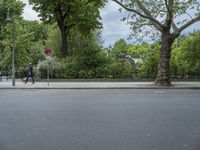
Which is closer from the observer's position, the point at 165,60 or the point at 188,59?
the point at 165,60

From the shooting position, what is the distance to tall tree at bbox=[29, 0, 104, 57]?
149ft

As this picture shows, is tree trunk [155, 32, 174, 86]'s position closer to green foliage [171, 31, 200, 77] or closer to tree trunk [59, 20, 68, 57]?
green foliage [171, 31, 200, 77]

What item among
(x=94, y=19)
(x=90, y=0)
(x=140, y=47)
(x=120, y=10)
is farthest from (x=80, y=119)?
(x=140, y=47)

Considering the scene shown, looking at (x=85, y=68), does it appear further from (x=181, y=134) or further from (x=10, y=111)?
(x=181, y=134)

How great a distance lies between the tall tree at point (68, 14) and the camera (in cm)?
4534

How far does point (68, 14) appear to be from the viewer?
46.9 m

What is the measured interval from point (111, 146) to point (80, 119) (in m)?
3.64

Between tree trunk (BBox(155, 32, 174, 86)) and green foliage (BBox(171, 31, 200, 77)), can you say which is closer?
tree trunk (BBox(155, 32, 174, 86))

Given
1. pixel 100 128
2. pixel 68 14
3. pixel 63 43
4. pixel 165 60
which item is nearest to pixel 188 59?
pixel 165 60

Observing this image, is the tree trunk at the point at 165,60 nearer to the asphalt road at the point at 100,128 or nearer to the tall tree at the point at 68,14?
the asphalt road at the point at 100,128

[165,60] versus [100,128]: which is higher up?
[165,60]

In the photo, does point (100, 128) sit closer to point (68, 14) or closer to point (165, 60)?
point (165, 60)

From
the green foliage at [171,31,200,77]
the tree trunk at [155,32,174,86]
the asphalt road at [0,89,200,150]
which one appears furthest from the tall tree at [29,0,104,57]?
the asphalt road at [0,89,200,150]

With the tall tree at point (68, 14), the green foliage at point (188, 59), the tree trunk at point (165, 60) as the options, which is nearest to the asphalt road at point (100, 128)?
the tree trunk at point (165, 60)
